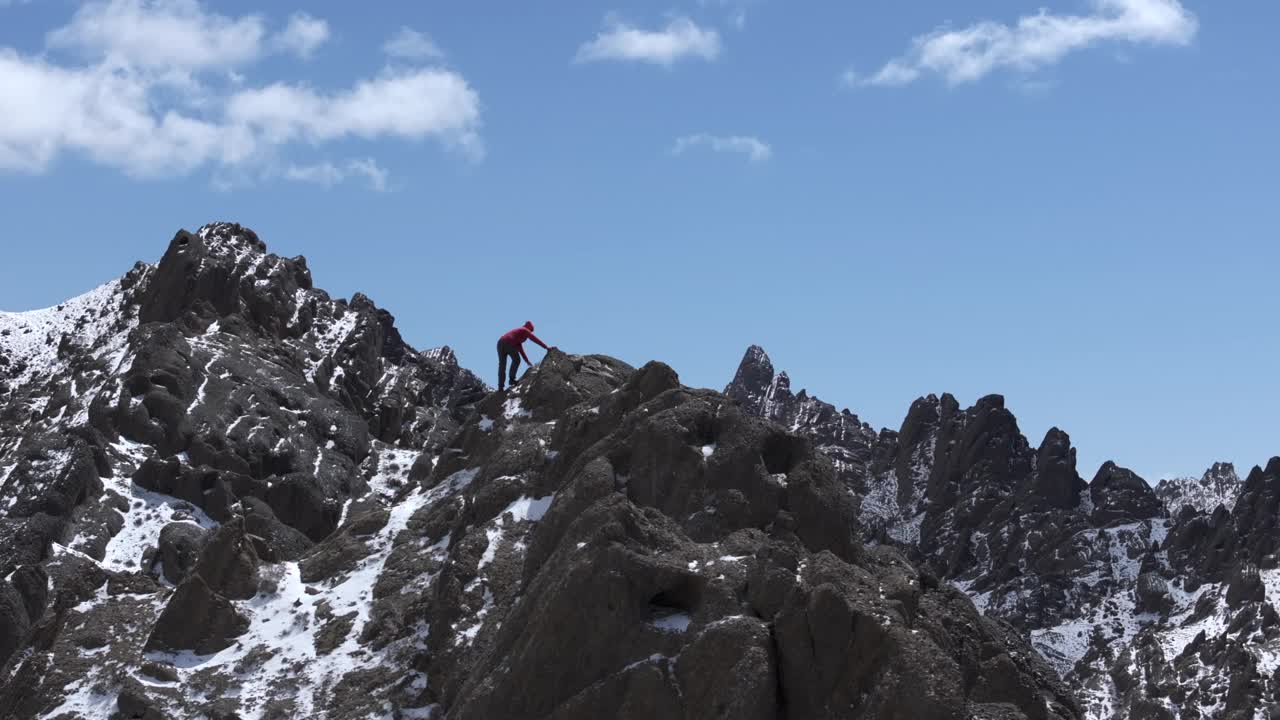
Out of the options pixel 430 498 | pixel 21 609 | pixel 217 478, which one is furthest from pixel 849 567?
pixel 217 478

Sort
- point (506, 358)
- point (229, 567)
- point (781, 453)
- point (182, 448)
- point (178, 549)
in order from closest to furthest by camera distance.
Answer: point (781, 453)
point (229, 567)
point (506, 358)
point (178, 549)
point (182, 448)

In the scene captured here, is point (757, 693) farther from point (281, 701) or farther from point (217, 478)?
point (217, 478)

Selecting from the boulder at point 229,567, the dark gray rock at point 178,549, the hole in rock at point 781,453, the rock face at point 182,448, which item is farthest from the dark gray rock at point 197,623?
the dark gray rock at point 178,549

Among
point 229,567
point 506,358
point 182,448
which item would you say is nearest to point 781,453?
point 229,567

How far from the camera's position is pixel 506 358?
78062 mm

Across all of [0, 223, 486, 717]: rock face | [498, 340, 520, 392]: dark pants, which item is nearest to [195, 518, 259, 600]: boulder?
[0, 223, 486, 717]: rock face

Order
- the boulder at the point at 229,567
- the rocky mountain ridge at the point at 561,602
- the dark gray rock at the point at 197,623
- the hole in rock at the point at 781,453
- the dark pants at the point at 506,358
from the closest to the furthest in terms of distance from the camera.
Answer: the rocky mountain ridge at the point at 561,602
the hole in rock at the point at 781,453
the dark gray rock at the point at 197,623
the boulder at the point at 229,567
the dark pants at the point at 506,358

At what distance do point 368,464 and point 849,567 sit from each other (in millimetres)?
85589

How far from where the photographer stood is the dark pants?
7751cm

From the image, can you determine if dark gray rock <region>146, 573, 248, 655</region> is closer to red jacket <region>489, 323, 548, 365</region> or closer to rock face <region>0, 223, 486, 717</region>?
rock face <region>0, 223, 486, 717</region>

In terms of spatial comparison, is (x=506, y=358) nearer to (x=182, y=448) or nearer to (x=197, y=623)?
(x=197, y=623)

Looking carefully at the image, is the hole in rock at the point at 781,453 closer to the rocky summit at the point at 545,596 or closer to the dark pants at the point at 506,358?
the rocky summit at the point at 545,596

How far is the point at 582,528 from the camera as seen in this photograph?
49.7m

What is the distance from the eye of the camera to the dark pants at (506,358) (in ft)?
254
